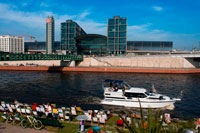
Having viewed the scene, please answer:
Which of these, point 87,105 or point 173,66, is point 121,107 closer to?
point 87,105

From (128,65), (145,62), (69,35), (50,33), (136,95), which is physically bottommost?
(136,95)

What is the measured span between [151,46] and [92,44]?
1571 inches

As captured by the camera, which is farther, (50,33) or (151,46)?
(50,33)

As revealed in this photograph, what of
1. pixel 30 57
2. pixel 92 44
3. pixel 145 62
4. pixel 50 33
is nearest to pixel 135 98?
pixel 30 57

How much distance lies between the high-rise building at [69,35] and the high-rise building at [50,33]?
20.6 metres

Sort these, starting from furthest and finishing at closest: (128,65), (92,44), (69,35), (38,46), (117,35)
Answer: (38,46) → (92,44) → (69,35) → (117,35) → (128,65)

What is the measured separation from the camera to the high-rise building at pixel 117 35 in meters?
107

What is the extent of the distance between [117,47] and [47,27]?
69.9 meters

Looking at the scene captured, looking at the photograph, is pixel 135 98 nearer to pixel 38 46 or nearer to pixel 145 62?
pixel 145 62

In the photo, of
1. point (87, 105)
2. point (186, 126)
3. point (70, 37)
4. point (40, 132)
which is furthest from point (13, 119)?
point (70, 37)

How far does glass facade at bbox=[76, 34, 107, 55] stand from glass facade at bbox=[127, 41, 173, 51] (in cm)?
1757

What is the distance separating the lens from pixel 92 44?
11912 centimetres

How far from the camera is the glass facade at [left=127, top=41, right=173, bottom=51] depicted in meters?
114

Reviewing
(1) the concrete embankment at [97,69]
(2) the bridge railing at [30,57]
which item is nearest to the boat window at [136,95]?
(2) the bridge railing at [30,57]
